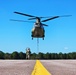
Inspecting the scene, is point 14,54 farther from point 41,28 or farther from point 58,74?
point 58,74

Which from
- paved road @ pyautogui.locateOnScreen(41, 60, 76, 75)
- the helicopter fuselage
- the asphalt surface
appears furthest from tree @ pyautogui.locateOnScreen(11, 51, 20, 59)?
the asphalt surface

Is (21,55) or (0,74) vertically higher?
(21,55)

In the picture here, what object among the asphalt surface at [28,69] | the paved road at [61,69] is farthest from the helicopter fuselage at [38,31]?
the asphalt surface at [28,69]

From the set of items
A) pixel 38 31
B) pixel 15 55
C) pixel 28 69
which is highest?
pixel 15 55

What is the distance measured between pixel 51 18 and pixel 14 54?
109 m

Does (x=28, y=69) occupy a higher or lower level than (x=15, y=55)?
lower

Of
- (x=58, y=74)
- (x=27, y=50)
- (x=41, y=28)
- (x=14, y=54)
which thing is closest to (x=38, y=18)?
(x=41, y=28)

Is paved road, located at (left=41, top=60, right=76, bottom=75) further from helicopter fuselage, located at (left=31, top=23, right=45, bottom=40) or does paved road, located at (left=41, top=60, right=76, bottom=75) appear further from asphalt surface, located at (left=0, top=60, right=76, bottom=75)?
helicopter fuselage, located at (left=31, top=23, right=45, bottom=40)

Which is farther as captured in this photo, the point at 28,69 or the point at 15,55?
the point at 15,55

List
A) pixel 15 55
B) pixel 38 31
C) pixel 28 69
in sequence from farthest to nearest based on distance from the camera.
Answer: pixel 15 55 → pixel 38 31 → pixel 28 69

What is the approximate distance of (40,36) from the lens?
236ft

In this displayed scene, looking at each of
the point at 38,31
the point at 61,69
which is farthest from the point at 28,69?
the point at 38,31

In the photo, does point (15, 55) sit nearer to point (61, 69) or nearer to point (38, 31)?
point (38, 31)

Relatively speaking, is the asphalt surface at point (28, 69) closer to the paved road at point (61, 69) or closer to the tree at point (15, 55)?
the paved road at point (61, 69)
